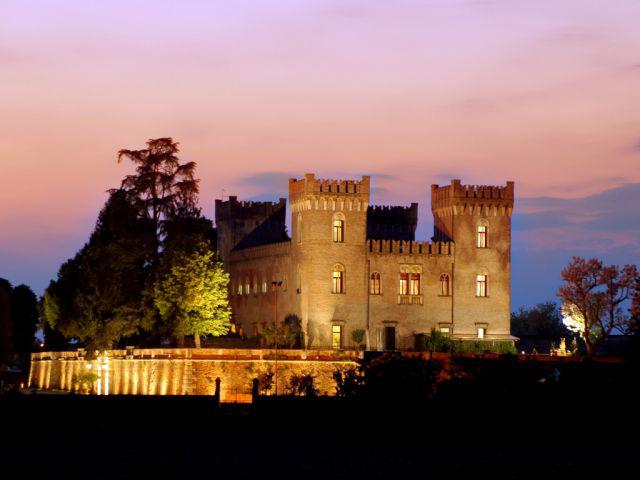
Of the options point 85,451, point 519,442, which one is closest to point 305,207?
point 519,442

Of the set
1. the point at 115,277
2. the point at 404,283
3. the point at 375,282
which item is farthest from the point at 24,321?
the point at 404,283

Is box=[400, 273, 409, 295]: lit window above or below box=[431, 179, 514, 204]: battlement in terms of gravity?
below

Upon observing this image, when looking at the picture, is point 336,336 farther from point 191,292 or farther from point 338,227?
point 191,292

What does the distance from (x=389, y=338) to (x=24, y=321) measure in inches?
1436

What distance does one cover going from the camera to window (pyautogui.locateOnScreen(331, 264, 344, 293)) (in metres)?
79.8

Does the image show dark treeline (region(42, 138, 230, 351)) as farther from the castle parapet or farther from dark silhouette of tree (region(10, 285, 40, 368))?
dark silhouette of tree (region(10, 285, 40, 368))

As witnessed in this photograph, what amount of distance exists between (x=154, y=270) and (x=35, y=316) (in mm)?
31364

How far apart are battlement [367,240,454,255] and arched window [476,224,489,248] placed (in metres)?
1.57

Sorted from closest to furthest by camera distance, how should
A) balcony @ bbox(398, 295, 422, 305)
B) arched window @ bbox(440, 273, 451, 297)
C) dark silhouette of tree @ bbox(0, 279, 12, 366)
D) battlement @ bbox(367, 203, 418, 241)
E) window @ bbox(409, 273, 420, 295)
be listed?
dark silhouette of tree @ bbox(0, 279, 12, 366) < balcony @ bbox(398, 295, 422, 305) < window @ bbox(409, 273, 420, 295) < arched window @ bbox(440, 273, 451, 297) < battlement @ bbox(367, 203, 418, 241)

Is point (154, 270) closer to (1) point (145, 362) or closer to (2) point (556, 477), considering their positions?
(1) point (145, 362)

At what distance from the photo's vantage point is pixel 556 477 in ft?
114

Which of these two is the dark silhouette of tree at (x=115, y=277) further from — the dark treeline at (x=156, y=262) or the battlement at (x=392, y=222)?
the battlement at (x=392, y=222)

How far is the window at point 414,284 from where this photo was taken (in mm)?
81812

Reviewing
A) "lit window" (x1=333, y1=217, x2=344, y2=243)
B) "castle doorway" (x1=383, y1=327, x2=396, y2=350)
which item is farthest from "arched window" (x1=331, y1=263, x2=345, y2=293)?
"castle doorway" (x1=383, y1=327, x2=396, y2=350)
